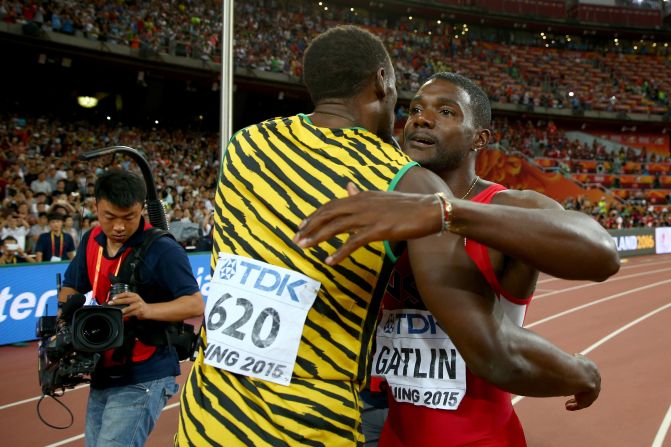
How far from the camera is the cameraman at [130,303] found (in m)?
2.40

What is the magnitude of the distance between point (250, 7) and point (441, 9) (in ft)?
40.2

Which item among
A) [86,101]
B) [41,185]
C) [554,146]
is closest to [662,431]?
[41,185]

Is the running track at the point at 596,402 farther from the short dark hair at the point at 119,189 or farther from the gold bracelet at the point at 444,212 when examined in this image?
the gold bracelet at the point at 444,212

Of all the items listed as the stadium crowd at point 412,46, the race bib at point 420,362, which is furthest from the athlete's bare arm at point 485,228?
the stadium crowd at point 412,46

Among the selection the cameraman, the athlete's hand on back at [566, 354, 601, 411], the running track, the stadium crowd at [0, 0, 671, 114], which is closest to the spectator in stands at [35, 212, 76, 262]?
the running track

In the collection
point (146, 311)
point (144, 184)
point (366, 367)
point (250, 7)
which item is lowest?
point (146, 311)

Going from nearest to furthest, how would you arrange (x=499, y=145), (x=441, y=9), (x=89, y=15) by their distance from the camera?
(x=89, y=15) < (x=499, y=145) < (x=441, y=9)

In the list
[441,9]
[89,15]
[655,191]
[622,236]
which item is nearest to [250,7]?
[89,15]

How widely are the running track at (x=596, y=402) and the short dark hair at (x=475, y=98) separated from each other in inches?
134

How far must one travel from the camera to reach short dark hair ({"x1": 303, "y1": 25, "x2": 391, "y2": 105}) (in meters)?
1.44

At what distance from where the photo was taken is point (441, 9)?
3375 centimetres

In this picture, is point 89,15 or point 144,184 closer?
point 144,184

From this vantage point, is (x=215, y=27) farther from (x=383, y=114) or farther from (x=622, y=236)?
(x=383, y=114)

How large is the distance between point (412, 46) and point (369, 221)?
111ft
